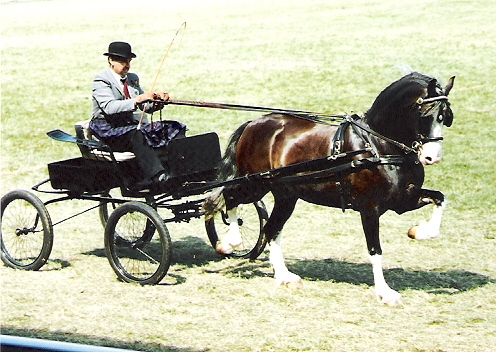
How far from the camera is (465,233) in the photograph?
9461 mm

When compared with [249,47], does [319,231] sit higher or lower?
lower

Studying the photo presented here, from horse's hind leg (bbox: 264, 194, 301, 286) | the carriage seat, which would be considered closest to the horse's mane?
horse's hind leg (bbox: 264, 194, 301, 286)

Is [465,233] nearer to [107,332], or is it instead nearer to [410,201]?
[410,201]

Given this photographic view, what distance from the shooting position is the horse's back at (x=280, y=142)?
6953mm

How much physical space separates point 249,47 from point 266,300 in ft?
51.6

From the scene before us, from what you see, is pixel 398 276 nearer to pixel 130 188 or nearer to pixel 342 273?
pixel 342 273

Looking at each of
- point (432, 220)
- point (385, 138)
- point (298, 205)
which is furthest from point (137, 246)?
point (298, 205)

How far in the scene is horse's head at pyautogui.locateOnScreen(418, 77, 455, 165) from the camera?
6.20 m

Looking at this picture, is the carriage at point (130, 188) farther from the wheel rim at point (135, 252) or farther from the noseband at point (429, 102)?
the noseband at point (429, 102)

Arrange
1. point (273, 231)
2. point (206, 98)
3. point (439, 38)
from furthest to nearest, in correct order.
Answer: point (439, 38) < point (206, 98) < point (273, 231)

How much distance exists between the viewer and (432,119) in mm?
6270

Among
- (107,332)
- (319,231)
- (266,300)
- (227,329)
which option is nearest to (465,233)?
(319,231)

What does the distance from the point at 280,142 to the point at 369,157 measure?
938 mm

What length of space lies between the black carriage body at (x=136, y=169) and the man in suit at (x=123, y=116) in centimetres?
15
